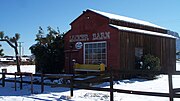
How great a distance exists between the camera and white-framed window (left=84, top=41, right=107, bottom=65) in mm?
19703

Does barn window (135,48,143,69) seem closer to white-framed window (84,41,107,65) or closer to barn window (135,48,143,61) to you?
barn window (135,48,143,61)

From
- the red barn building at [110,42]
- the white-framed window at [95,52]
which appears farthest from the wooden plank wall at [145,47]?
the white-framed window at [95,52]

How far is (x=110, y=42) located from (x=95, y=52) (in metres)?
1.78

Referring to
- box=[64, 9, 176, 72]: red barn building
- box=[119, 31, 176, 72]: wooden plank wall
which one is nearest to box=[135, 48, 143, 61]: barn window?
box=[64, 9, 176, 72]: red barn building

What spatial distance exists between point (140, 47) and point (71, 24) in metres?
6.10

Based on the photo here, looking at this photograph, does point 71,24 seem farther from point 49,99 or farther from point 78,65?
point 49,99

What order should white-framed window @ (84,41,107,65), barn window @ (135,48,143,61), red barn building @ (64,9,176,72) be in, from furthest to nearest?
1. barn window @ (135,48,143,61)
2. white-framed window @ (84,41,107,65)
3. red barn building @ (64,9,176,72)

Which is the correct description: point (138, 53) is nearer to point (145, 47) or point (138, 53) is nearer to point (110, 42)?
point (145, 47)

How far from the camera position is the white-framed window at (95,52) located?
19.7m

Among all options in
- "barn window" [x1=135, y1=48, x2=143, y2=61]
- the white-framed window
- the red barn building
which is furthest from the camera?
"barn window" [x1=135, y1=48, x2=143, y2=61]

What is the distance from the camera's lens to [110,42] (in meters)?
19.1

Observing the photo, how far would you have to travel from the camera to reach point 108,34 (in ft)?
62.9

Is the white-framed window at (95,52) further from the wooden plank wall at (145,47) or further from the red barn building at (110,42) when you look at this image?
the wooden plank wall at (145,47)

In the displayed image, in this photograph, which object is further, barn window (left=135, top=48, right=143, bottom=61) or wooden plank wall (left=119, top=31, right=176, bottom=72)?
barn window (left=135, top=48, right=143, bottom=61)
